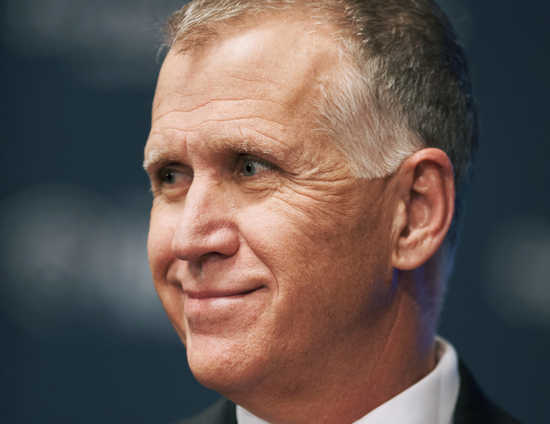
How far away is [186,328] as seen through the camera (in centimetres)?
193

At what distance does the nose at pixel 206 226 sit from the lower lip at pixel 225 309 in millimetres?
107

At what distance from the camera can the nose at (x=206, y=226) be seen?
1.71 m

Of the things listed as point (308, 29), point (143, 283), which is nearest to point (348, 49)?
point (308, 29)

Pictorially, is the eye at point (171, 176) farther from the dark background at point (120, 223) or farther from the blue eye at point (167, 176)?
the dark background at point (120, 223)

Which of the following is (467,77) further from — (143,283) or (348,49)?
(143,283)

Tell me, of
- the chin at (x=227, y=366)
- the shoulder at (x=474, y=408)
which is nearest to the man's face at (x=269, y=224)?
the chin at (x=227, y=366)

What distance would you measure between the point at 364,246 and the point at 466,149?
22.6 inches

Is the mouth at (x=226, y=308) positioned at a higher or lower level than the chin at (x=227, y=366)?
higher

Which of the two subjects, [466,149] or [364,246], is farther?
[466,149]

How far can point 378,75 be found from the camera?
1.84 meters

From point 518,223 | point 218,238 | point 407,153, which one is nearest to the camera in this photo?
point 218,238

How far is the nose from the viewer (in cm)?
171

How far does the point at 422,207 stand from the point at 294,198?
387 millimetres

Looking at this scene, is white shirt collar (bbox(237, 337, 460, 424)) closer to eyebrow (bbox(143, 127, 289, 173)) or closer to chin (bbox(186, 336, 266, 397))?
chin (bbox(186, 336, 266, 397))
